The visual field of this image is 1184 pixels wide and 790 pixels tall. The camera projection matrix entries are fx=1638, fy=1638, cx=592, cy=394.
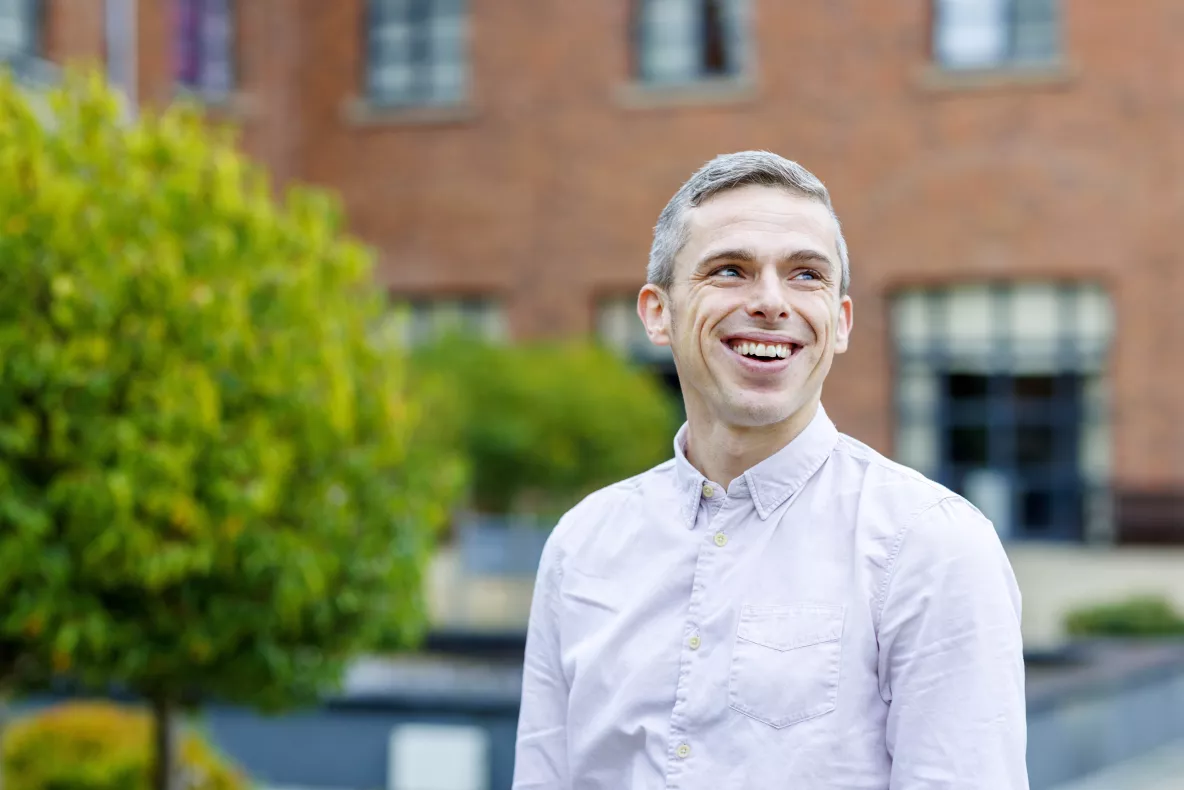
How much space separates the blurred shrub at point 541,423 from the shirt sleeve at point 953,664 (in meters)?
11.0

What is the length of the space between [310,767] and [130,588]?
2.97m

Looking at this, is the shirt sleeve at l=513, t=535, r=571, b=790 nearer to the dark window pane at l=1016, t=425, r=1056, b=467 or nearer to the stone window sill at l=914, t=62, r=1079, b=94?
the dark window pane at l=1016, t=425, r=1056, b=467

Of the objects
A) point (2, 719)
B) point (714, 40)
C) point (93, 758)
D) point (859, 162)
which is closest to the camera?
point (93, 758)

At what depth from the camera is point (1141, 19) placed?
2062 centimetres

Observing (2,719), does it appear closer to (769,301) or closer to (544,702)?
(544,702)

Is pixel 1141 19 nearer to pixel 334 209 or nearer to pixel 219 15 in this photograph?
pixel 219 15

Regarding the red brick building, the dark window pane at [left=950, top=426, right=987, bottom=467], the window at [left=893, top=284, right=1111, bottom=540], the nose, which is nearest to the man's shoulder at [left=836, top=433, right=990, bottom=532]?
the nose

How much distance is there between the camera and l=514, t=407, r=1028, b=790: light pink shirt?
2.00 meters

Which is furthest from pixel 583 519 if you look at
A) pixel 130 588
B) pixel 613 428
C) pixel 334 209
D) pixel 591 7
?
pixel 591 7

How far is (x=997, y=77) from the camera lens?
2105 cm

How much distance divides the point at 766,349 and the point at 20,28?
667 inches

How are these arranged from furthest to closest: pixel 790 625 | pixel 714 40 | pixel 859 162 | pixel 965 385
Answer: pixel 714 40, pixel 859 162, pixel 965 385, pixel 790 625

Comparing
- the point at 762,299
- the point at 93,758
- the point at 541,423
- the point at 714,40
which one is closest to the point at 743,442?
the point at 762,299

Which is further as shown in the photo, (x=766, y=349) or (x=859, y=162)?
(x=859, y=162)
